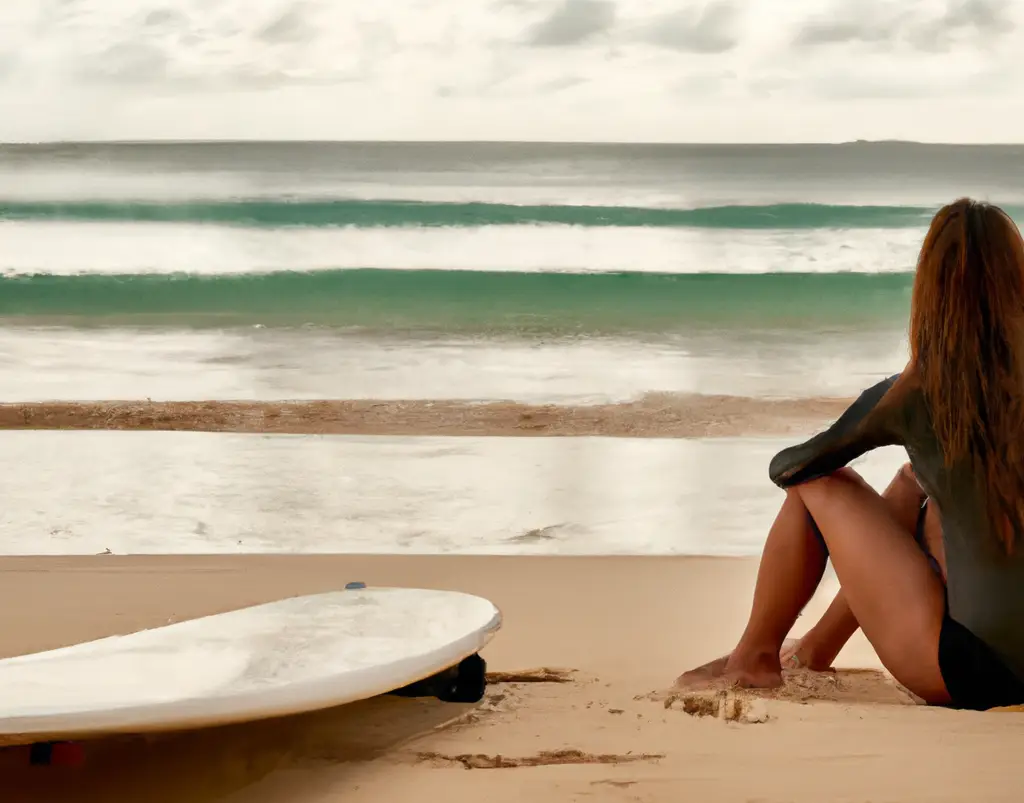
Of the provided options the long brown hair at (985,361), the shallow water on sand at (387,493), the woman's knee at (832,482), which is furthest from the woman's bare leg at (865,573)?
the shallow water on sand at (387,493)

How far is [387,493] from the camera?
5.78 metres

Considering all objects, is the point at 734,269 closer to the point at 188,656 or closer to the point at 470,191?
the point at 470,191

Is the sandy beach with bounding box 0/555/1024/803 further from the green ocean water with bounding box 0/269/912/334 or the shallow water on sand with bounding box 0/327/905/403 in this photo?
the green ocean water with bounding box 0/269/912/334

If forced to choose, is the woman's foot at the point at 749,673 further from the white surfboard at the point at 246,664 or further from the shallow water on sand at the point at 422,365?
the shallow water on sand at the point at 422,365

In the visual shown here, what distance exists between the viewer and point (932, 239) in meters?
2.37

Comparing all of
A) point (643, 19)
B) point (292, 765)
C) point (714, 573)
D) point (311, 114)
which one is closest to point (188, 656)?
point (292, 765)

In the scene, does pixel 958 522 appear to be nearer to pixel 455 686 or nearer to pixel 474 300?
pixel 455 686

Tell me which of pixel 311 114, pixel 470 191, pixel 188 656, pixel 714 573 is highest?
pixel 311 114

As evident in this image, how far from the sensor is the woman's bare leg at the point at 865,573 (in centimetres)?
248

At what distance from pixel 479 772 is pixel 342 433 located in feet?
17.5

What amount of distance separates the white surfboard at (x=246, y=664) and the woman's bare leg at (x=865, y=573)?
0.68 m

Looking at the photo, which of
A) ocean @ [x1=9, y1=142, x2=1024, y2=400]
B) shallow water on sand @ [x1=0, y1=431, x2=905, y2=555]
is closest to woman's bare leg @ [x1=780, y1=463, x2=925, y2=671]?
shallow water on sand @ [x1=0, y1=431, x2=905, y2=555]

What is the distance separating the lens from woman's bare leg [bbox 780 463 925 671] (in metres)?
2.67

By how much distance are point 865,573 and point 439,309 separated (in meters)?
12.6
